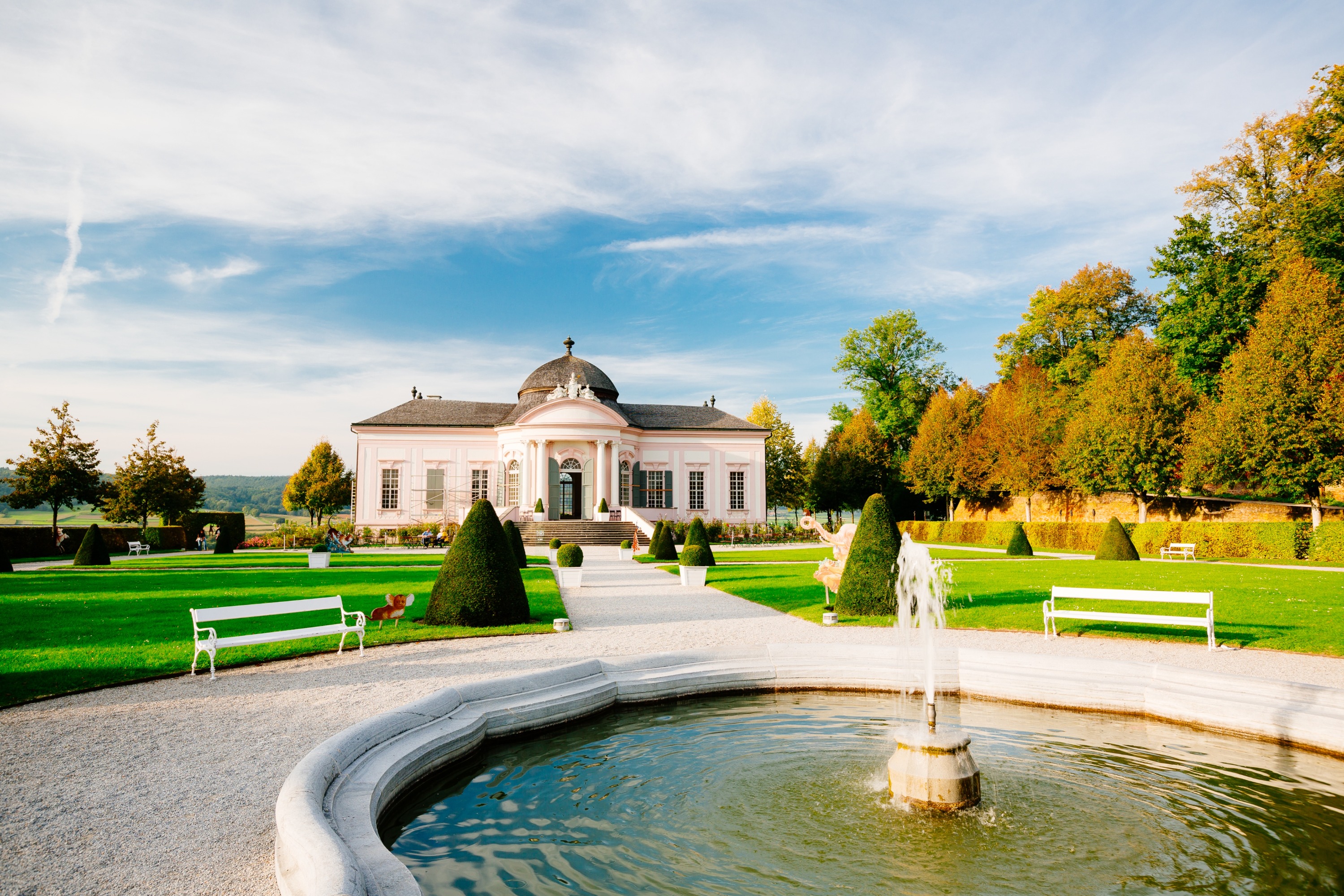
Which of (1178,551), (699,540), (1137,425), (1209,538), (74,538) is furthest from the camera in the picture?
(74,538)

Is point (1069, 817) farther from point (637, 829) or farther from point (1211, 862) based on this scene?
point (637, 829)

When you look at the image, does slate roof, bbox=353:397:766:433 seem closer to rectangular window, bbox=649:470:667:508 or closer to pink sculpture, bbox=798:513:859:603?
rectangular window, bbox=649:470:667:508

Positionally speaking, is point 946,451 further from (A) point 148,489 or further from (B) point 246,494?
(B) point 246,494

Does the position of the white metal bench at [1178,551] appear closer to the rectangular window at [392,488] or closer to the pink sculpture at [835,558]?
the pink sculpture at [835,558]

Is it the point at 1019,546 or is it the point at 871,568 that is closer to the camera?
the point at 871,568

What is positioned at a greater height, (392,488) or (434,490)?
(392,488)

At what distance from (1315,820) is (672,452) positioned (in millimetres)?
42054

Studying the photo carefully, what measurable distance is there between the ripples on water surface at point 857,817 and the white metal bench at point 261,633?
13.3ft

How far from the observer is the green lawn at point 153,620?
8.72 metres

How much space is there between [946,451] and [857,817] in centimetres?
4258

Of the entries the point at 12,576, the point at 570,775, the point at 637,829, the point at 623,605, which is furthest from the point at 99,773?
the point at 12,576

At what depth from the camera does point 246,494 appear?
169m

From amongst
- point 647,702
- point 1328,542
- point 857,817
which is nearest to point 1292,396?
point 1328,542

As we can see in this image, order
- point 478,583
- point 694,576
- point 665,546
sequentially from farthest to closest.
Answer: point 665,546 → point 694,576 → point 478,583
